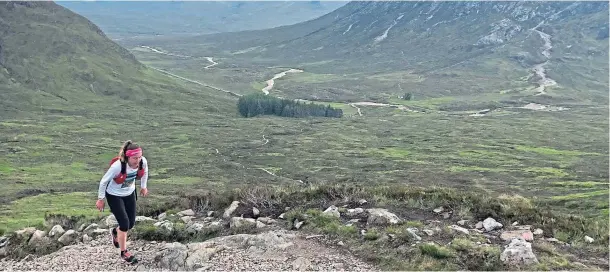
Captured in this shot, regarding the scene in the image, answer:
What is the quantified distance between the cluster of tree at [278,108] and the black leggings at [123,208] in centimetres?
14480

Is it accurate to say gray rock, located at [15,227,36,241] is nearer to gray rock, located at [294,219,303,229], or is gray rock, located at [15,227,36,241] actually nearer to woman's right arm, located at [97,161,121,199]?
woman's right arm, located at [97,161,121,199]

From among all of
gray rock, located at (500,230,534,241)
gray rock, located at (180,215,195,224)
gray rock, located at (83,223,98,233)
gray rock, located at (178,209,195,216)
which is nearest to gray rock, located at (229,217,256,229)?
gray rock, located at (180,215,195,224)

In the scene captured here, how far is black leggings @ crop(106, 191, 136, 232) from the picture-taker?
49.8 feet

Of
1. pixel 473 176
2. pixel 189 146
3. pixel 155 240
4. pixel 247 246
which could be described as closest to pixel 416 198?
pixel 247 246

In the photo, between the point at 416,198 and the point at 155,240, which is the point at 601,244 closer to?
the point at 416,198

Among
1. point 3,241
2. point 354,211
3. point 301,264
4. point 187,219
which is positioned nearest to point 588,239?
point 354,211

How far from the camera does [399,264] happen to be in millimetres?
14695

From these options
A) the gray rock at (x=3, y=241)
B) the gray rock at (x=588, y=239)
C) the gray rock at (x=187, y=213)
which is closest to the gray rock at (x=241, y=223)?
the gray rock at (x=187, y=213)

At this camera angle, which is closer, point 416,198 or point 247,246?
point 247,246

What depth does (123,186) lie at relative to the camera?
49.7 feet

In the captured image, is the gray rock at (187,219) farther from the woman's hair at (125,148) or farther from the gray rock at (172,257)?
the woman's hair at (125,148)

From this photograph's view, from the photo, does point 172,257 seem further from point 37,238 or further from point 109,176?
point 37,238

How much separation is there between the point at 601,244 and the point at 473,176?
223ft

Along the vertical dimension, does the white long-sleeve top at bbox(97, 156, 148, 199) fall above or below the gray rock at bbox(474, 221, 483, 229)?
above
